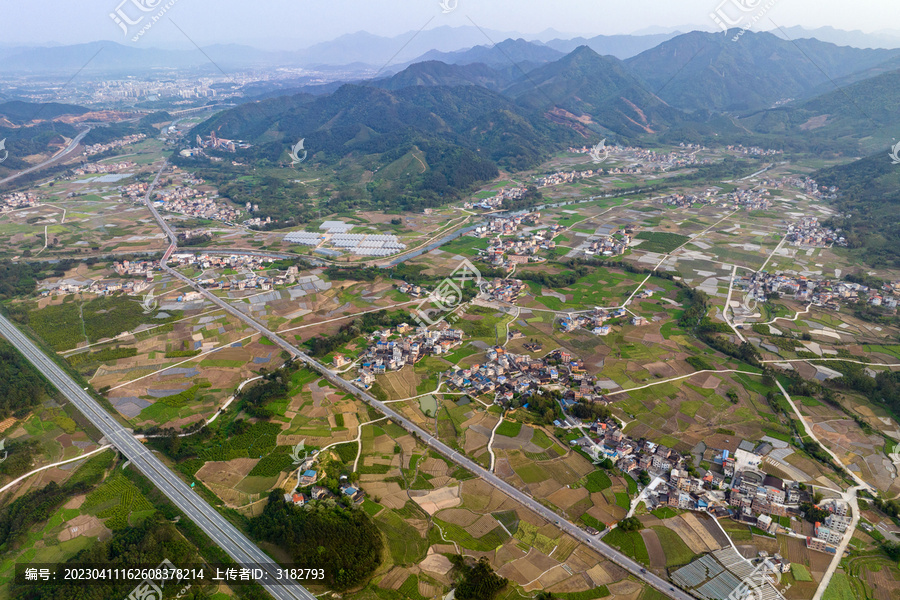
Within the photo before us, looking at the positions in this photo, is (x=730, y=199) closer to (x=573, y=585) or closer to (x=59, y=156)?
(x=573, y=585)

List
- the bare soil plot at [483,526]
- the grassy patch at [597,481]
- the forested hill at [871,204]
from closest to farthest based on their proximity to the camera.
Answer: the bare soil plot at [483,526] < the grassy patch at [597,481] < the forested hill at [871,204]

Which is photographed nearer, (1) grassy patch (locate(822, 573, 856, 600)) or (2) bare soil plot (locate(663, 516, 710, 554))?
(1) grassy patch (locate(822, 573, 856, 600))

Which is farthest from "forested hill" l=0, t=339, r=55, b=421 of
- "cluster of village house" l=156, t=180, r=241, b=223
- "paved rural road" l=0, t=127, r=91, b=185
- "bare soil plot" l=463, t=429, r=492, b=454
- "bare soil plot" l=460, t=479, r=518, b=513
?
"paved rural road" l=0, t=127, r=91, b=185

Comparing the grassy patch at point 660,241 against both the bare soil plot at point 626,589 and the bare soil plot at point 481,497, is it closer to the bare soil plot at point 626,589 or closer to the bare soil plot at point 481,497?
the bare soil plot at point 481,497

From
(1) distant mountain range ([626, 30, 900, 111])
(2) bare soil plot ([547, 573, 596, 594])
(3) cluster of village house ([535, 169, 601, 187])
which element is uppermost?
(1) distant mountain range ([626, 30, 900, 111])

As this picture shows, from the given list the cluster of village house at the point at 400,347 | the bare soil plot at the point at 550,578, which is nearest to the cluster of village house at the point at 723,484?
the bare soil plot at the point at 550,578

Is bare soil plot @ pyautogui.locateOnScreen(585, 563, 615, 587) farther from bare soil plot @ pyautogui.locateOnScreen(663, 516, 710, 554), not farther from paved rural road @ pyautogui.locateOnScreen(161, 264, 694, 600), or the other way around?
bare soil plot @ pyautogui.locateOnScreen(663, 516, 710, 554)
